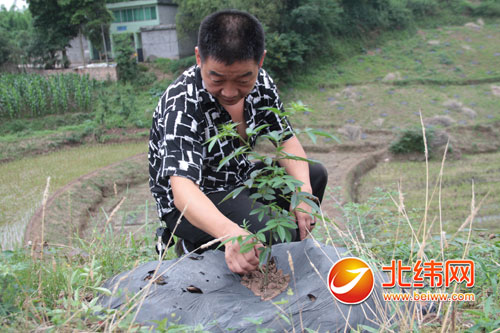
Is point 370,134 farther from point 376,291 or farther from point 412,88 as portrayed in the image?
point 376,291

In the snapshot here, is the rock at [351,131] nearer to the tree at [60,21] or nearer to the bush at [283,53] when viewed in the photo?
the bush at [283,53]

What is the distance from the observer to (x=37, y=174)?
23.1 ft

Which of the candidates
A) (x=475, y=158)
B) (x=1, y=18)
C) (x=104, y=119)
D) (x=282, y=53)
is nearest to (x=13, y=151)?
(x=104, y=119)

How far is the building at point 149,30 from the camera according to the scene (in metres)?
16.2

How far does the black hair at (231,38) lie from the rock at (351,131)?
8.26 m

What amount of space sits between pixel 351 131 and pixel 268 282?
28.1ft

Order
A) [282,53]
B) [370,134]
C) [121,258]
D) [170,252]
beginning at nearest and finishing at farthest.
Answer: [121,258]
[170,252]
[370,134]
[282,53]

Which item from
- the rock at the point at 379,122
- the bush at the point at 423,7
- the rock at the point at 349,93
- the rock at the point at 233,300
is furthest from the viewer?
the bush at the point at 423,7

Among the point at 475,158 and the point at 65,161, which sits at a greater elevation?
the point at 65,161

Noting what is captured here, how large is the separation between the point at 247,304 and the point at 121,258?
934mm

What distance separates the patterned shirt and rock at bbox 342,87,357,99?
390 inches

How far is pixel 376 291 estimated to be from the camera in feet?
4.63

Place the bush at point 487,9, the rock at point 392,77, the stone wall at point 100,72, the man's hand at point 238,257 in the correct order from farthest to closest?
the bush at point 487,9 < the stone wall at point 100,72 < the rock at point 392,77 < the man's hand at point 238,257

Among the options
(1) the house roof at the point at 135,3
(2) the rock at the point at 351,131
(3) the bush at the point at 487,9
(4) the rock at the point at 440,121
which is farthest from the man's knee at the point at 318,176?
(1) the house roof at the point at 135,3
